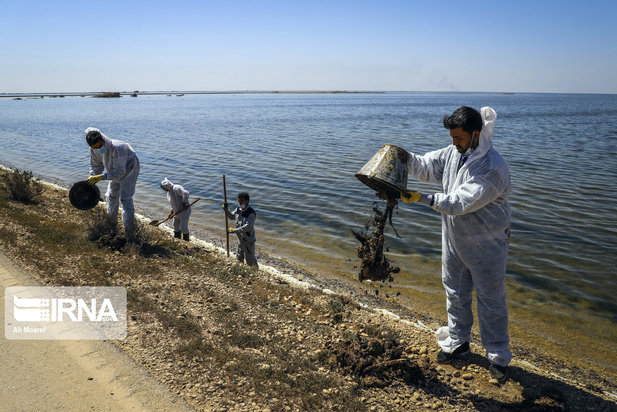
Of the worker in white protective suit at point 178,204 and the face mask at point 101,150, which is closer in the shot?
the face mask at point 101,150

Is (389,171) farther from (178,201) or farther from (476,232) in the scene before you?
(178,201)

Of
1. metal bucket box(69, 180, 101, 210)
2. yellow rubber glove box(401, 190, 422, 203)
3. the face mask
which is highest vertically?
the face mask

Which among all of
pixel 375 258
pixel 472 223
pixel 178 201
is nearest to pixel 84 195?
pixel 178 201

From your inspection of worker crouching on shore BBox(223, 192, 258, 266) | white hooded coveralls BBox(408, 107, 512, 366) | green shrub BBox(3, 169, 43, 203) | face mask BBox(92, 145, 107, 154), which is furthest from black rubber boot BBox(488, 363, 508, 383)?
green shrub BBox(3, 169, 43, 203)

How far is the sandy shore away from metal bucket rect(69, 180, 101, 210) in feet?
2.36

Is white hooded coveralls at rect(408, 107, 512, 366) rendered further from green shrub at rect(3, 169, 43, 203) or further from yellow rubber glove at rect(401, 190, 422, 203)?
green shrub at rect(3, 169, 43, 203)

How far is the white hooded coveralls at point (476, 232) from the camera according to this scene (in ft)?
11.9

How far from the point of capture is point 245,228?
296 inches

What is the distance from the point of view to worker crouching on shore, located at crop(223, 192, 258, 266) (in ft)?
24.7

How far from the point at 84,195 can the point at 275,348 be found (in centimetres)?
499

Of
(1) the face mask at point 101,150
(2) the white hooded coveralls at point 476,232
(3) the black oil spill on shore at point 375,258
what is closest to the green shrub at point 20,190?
(1) the face mask at point 101,150

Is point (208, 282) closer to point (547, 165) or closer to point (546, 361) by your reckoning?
point (546, 361)

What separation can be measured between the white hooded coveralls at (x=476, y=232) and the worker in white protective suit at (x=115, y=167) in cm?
520

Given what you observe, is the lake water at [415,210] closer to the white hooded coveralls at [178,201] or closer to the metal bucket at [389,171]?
the white hooded coveralls at [178,201]
